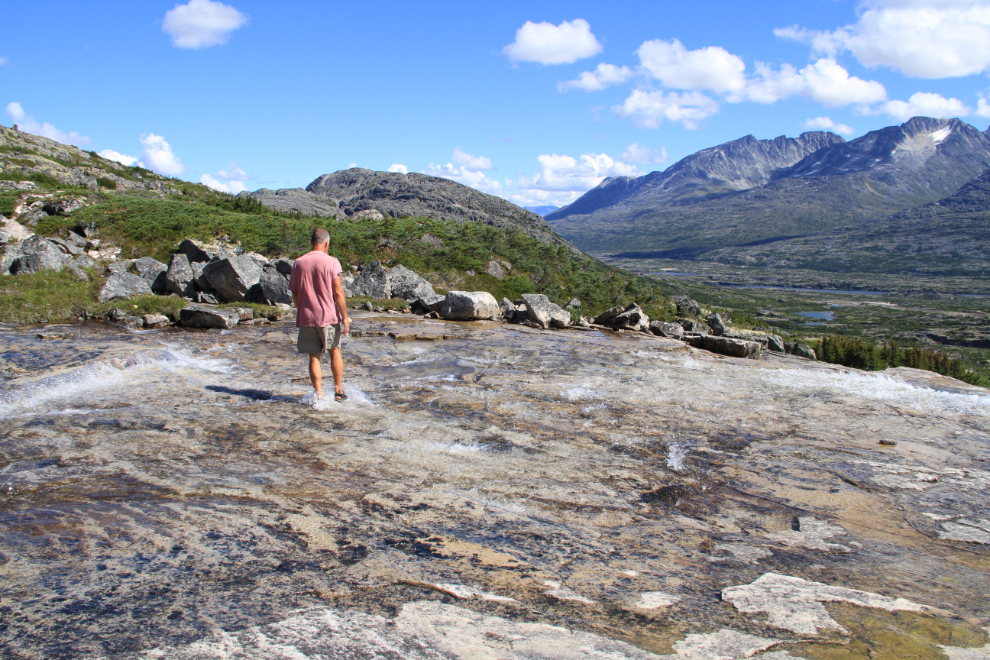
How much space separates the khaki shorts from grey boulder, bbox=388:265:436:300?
509 inches

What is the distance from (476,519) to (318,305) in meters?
4.44

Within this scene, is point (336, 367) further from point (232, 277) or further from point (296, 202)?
point (296, 202)

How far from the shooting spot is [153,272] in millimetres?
19047

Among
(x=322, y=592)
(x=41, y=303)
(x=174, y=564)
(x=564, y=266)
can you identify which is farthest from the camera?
(x=564, y=266)

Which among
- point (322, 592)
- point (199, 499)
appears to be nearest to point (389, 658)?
point (322, 592)

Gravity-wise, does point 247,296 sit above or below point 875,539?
above

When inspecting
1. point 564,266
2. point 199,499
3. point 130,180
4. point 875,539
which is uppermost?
point 130,180

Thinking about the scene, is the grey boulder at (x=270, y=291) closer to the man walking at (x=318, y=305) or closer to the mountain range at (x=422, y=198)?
the man walking at (x=318, y=305)

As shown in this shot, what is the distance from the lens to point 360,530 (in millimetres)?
4191

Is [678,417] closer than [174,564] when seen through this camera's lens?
No

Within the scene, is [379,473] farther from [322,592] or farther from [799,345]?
[799,345]

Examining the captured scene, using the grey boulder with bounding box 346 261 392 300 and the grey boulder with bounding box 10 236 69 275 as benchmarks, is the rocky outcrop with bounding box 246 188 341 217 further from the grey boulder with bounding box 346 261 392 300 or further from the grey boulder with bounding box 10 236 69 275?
the grey boulder with bounding box 10 236 69 275

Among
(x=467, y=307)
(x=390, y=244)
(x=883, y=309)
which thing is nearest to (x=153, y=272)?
(x=390, y=244)

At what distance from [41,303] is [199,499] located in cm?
1365
